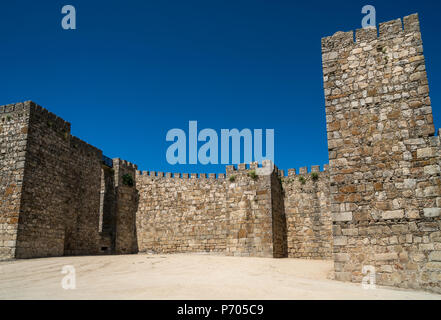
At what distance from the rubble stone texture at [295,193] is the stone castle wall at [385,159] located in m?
0.02

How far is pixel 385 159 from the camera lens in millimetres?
8609

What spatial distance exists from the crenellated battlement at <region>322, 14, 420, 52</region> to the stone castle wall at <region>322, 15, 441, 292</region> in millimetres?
25

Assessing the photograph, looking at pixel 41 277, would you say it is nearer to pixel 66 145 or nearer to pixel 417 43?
pixel 66 145

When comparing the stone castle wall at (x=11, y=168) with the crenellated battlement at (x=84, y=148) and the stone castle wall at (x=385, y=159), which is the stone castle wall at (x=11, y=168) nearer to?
the crenellated battlement at (x=84, y=148)

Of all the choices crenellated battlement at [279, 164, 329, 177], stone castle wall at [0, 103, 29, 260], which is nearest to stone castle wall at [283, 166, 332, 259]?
crenellated battlement at [279, 164, 329, 177]

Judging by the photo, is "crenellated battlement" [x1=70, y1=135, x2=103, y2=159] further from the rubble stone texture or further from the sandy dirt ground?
the sandy dirt ground

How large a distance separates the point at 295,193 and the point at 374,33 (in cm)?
1090

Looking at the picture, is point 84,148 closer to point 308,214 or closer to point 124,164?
point 124,164

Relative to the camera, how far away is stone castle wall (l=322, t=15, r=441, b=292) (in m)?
7.98

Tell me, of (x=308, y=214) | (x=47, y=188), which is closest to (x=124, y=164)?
(x=47, y=188)

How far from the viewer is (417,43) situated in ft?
28.7

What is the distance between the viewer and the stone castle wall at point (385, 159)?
7.98 meters

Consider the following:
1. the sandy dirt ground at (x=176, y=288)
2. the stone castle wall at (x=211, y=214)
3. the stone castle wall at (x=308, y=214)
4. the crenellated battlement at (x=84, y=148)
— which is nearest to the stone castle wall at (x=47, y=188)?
the crenellated battlement at (x=84, y=148)
